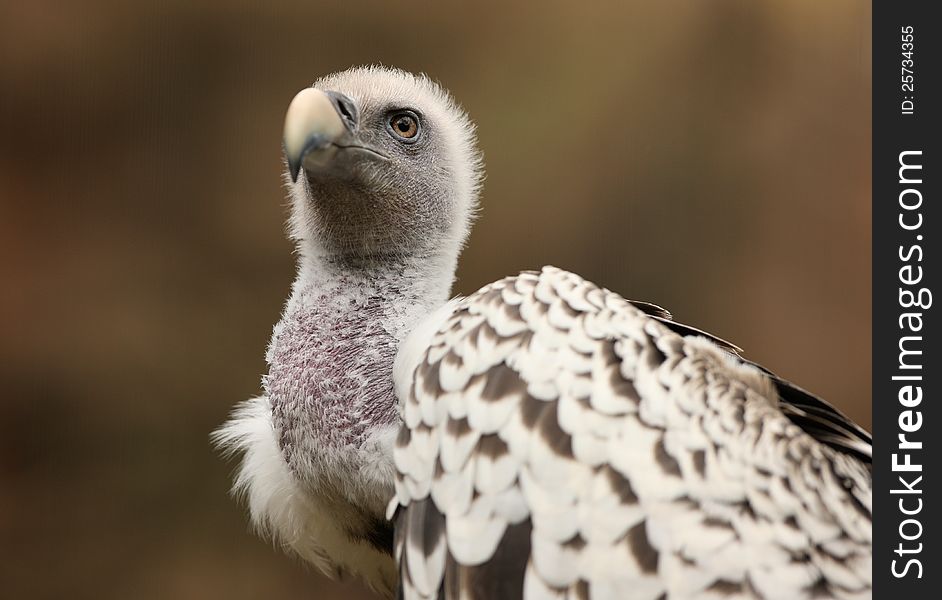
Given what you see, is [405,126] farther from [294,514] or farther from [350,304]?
[294,514]

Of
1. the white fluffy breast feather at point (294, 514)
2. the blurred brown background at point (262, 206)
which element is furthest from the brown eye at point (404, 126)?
the blurred brown background at point (262, 206)

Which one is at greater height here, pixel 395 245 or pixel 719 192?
pixel 719 192

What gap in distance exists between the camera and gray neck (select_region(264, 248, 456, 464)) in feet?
6.98

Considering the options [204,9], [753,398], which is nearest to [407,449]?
[753,398]

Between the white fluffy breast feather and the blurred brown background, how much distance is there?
2.47m

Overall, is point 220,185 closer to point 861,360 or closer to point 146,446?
point 146,446

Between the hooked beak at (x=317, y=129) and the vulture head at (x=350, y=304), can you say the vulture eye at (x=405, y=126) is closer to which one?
the vulture head at (x=350, y=304)

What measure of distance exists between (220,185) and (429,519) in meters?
3.31

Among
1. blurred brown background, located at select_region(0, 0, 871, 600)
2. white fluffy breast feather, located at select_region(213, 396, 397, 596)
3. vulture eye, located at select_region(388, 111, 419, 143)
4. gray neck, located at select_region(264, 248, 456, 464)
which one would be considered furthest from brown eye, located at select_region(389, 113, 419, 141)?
blurred brown background, located at select_region(0, 0, 871, 600)

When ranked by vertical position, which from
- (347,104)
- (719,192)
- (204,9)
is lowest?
(347,104)

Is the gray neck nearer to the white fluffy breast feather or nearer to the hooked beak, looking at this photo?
the white fluffy breast feather

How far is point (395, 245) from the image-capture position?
253 cm

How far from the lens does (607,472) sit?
1.67 m

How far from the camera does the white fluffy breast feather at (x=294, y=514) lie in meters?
2.29
